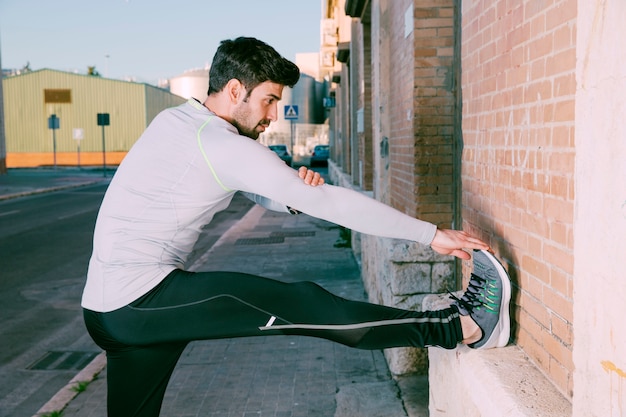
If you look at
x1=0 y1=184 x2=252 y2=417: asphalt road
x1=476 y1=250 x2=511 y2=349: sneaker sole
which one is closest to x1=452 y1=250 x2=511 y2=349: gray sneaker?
x1=476 y1=250 x2=511 y2=349: sneaker sole

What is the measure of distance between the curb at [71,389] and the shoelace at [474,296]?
116 inches

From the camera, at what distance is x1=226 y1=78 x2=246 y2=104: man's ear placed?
2.67 meters

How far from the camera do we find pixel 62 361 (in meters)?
5.80

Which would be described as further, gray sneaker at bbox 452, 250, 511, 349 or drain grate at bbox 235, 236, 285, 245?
drain grate at bbox 235, 236, 285, 245

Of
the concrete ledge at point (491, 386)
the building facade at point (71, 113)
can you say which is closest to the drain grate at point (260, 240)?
the concrete ledge at point (491, 386)

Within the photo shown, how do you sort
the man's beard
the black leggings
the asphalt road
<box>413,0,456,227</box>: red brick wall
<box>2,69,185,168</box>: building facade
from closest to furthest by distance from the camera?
1. the black leggings
2. the man's beard
3. <box>413,0,456,227</box>: red brick wall
4. the asphalt road
5. <box>2,69,185,168</box>: building facade

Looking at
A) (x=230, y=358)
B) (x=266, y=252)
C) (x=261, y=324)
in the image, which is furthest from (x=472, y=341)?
(x=266, y=252)

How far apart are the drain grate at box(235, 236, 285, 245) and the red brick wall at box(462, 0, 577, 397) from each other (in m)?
9.02

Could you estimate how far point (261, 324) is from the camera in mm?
2611

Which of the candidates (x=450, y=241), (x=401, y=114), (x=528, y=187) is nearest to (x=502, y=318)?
(x=450, y=241)

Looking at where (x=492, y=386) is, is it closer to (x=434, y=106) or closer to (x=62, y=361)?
(x=434, y=106)

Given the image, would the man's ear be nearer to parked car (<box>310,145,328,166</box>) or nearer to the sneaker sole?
the sneaker sole

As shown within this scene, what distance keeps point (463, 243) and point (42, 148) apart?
163ft

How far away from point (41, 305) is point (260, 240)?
17.2 feet
